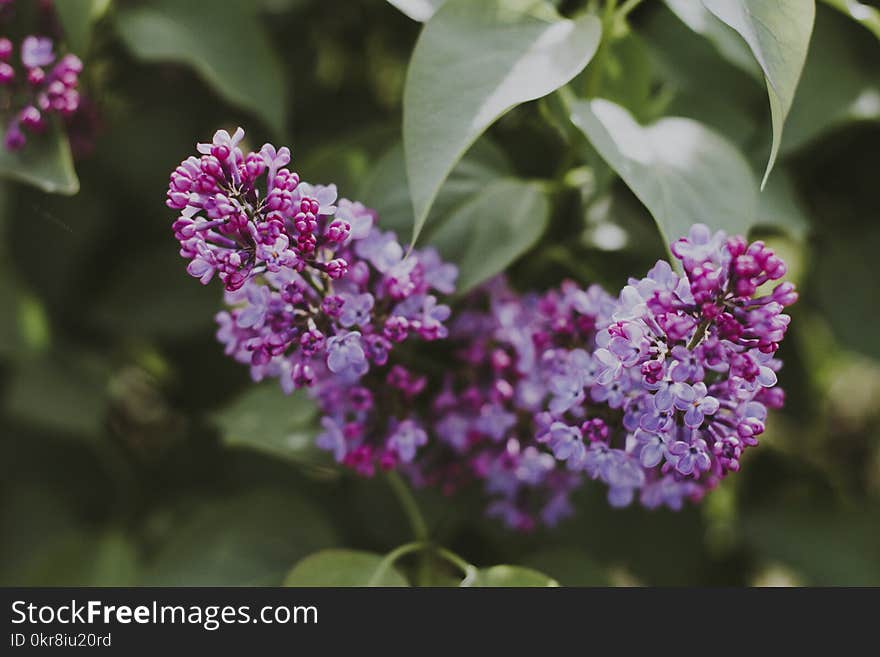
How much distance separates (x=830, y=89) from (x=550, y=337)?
540mm

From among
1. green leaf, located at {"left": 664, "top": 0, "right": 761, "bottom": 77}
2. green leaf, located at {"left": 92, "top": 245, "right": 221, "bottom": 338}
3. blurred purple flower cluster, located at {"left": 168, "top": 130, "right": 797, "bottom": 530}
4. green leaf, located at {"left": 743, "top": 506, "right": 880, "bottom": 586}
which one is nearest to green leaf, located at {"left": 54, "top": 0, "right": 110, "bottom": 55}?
blurred purple flower cluster, located at {"left": 168, "top": 130, "right": 797, "bottom": 530}

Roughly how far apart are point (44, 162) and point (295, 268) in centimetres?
41

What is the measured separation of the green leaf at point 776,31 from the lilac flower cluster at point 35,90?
0.69 meters

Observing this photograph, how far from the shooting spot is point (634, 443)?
0.91 meters

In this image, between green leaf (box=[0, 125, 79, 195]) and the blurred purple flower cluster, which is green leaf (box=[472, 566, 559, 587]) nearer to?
the blurred purple flower cluster

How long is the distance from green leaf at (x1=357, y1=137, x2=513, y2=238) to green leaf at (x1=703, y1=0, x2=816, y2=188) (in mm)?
337

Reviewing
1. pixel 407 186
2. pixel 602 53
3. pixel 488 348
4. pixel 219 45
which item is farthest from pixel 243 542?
pixel 602 53

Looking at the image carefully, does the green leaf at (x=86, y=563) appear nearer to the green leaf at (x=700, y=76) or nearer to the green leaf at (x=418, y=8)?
the green leaf at (x=418, y=8)

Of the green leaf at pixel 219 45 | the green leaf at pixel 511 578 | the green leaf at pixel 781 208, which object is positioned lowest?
the green leaf at pixel 511 578

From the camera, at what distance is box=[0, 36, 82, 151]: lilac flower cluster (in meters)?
1.08

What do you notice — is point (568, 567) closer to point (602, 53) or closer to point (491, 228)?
point (491, 228)

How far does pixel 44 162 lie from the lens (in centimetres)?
107

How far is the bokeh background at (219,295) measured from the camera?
121 cm

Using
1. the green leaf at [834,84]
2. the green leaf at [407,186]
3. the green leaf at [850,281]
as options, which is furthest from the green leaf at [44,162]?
the green leaf at [850,281]
